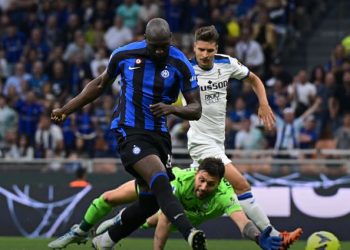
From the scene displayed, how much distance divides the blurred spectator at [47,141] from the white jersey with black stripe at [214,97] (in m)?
6.98

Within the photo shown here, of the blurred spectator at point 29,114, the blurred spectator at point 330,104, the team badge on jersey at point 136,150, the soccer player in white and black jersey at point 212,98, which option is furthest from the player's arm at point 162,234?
the blurred spectator at point 29,114

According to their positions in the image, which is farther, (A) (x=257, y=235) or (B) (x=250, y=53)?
(B) (x=250, y=53)

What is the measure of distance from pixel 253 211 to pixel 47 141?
8.05 meters

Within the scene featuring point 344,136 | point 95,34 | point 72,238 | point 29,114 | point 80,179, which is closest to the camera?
point 72,238

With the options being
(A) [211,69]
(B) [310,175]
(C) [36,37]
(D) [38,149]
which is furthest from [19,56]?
(A) [211,69]

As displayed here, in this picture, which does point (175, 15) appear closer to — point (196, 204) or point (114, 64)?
point (196, 204)

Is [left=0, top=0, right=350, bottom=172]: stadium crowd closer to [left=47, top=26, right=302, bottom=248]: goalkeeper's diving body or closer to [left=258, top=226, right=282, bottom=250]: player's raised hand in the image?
[left=47, top=26, right=302, bottom=248]: goalkeeper's diving body

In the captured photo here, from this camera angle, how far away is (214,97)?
1208 cm

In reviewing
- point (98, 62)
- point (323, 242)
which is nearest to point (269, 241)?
point (323, 242)

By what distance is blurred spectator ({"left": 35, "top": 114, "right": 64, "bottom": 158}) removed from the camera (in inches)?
738

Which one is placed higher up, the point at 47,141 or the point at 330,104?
the point at 330,104

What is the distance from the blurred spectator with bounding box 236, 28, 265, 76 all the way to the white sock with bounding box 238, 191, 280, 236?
8.96 m

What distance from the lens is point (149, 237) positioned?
1570 cm

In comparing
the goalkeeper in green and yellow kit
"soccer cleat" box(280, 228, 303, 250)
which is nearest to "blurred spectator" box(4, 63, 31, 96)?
the goalkeeper in green and yellow kit
